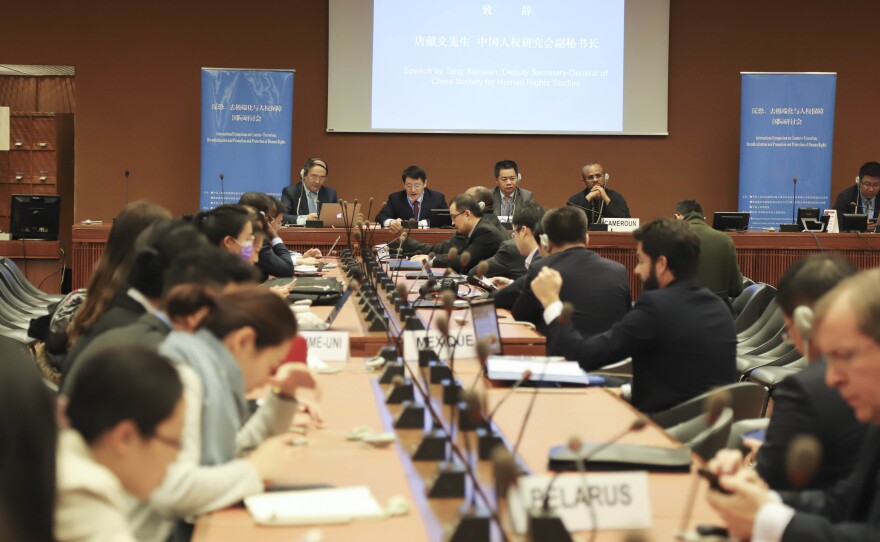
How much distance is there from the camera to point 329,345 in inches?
146

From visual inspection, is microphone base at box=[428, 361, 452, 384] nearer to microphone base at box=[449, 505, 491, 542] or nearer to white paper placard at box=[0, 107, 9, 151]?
microphone base at box=[449, 505, 491, 542]

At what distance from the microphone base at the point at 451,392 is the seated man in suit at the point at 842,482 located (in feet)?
2.69

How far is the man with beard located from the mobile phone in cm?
152

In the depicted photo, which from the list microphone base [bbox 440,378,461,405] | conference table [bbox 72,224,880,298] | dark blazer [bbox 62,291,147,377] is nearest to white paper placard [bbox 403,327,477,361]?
microphone base [bbox 440,378,461,405]

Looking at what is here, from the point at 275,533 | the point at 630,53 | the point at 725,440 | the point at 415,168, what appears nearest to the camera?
the point at 275,533

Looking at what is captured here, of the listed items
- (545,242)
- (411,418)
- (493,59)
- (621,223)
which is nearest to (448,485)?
(411,418)

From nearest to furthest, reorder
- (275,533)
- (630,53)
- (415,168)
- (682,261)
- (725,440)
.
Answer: (275,533)
(725,440)
(682,261)
(415,168)
(630,53)

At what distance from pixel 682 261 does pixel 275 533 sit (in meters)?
2.21

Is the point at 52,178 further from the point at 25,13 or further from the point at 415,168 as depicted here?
the point at 415,168

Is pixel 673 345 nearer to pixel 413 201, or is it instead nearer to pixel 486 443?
pixel 486 443

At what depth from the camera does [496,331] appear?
12.3ft

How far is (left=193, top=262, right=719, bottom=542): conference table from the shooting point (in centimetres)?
190

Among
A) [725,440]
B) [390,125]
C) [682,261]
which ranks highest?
[390,125]

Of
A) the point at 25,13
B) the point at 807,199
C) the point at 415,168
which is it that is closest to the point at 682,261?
the point at 415,168
